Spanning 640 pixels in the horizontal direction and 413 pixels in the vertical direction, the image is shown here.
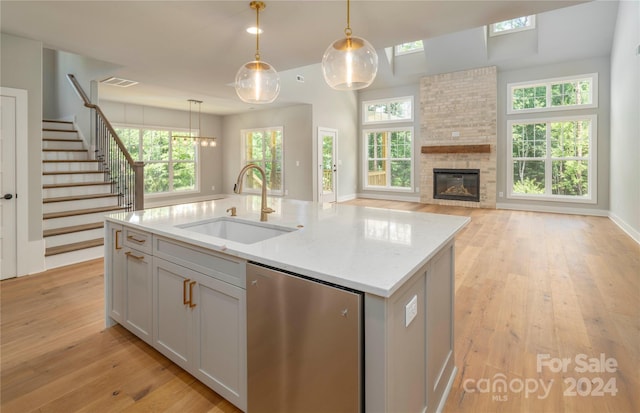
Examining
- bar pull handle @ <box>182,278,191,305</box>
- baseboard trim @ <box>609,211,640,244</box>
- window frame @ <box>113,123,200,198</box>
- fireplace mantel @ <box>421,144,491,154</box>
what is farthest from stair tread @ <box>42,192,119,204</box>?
baseboard trim @ <box>609,211,640,244</box>

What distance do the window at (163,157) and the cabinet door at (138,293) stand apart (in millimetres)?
7147

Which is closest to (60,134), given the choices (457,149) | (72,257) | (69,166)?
(69,166)

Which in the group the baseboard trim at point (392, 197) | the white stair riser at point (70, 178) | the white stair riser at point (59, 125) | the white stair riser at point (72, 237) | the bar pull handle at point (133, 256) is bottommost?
the white stair riser at point (72, 237)

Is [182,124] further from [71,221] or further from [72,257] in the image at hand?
[72,257]

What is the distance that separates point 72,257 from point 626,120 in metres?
8.37

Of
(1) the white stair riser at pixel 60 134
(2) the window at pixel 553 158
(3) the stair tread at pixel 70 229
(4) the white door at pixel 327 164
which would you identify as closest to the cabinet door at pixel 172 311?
(3) the stair tread at pixel 70 229

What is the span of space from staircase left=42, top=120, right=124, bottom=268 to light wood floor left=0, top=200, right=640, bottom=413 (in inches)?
11.6

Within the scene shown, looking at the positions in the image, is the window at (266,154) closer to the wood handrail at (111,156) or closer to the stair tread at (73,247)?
the wood handrail at (111,156)

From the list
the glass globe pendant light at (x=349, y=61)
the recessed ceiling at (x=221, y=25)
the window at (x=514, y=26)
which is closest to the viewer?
the glass globe pendant light at (x=349, y=61)

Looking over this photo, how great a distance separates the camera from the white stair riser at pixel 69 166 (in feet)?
16.8

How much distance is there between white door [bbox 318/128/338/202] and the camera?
8.57 m

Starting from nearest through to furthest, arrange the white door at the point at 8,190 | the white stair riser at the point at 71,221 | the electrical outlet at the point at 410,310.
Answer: the electrical outlet at the point at 410,310, the white door at the point at 8,190, the white stair riser at the point at 71,221

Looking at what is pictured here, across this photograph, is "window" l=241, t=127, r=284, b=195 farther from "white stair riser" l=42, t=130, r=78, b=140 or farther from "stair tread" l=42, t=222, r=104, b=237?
"stair tread" l=42, t=222, r=104, b=237

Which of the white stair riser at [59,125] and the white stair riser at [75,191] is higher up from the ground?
the white stair riser at [59,125]
